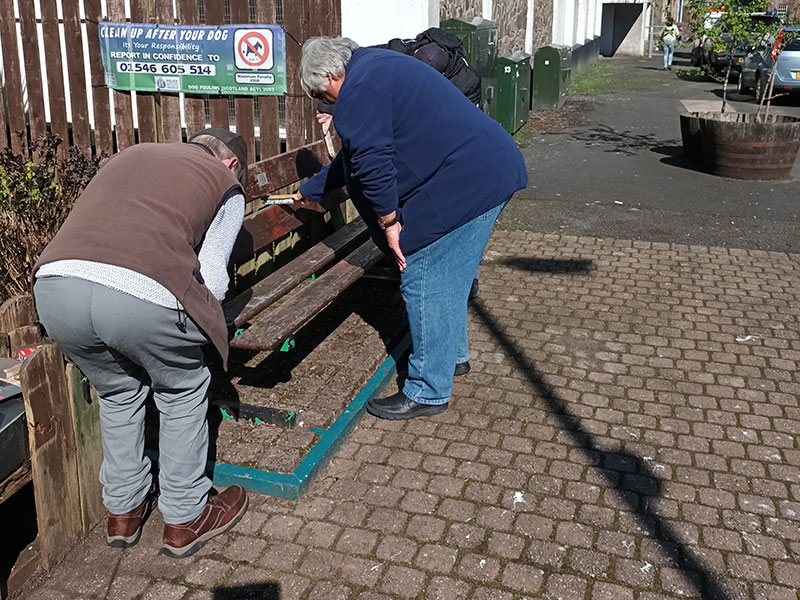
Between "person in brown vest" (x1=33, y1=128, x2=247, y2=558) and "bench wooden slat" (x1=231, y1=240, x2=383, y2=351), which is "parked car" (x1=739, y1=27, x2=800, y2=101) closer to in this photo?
"bench wooden slat" (x1=231, y1=240, x2=383, y2=351)

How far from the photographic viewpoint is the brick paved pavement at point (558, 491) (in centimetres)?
304

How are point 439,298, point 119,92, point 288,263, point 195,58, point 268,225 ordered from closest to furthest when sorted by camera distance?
point 439,298 < point 268,225 < point 288,263 < point 195,58 < point 119,92

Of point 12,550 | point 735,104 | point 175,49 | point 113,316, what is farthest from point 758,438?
point 735,104

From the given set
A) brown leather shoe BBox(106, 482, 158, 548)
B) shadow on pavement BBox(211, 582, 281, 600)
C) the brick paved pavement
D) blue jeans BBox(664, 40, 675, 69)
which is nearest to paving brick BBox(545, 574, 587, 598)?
the brick paved pavement

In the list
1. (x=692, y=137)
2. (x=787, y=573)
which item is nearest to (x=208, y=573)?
(x=787, y=573)

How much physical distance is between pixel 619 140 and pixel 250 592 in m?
11.0

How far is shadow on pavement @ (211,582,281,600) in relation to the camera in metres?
2.96

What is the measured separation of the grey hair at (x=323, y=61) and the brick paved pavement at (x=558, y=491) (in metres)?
1.66

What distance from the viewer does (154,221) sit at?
2770mm

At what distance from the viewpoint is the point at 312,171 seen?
5.62 metres

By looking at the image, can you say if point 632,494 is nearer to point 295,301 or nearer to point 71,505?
point 295,301

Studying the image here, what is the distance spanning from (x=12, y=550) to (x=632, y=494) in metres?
2.53

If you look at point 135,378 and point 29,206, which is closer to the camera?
point 135,378

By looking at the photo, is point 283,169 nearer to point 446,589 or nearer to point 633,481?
point 633,481
